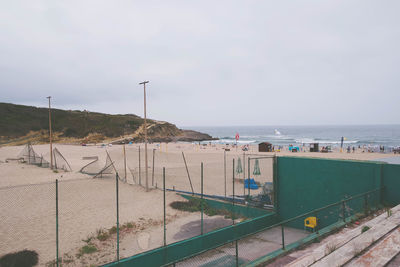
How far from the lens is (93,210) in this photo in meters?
12.4

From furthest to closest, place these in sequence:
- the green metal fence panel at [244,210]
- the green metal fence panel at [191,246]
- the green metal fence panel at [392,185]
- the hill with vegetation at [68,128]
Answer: the hill with vegetation at [68,128], the green metal fence panel at [244,210], the green metal fence panel at [392,185], the green metal fence panel at [191,246]

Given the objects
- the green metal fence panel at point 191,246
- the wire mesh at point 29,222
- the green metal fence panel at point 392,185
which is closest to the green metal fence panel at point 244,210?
the green metal fence panel at point 191,246

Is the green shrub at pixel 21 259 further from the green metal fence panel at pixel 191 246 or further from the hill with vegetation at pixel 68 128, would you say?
the hill with vegetation at pixel 68 128

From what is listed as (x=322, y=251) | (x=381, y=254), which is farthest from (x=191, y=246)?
(x=381, y=254)

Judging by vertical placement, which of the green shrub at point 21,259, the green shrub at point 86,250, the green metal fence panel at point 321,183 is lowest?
the green shrub at point 86,250

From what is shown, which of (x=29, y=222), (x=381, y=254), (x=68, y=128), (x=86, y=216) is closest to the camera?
(x=381, y=254)

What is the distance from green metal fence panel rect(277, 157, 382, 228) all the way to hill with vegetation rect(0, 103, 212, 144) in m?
64.3

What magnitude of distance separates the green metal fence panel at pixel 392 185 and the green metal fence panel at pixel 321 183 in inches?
9.4

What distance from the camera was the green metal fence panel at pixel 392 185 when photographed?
865 centimetres

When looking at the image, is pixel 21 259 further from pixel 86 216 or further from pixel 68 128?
pixel 68 128

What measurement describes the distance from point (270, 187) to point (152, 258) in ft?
23.0

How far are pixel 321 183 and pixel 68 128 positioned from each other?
81.7 meters

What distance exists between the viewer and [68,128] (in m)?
79.1

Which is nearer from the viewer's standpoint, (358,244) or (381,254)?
(381,254)
